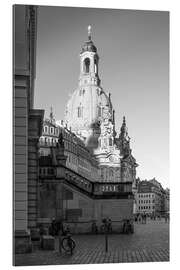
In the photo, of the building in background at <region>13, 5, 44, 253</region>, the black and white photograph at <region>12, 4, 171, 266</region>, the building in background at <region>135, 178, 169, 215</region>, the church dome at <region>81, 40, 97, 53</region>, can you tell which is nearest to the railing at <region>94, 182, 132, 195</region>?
the building in background at <region>135, 178, 169, 215</region>

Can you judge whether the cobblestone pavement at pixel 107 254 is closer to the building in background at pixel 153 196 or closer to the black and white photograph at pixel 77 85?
Answer: the black and white photograph at pixel 77 85

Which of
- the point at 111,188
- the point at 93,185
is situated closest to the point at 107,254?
the point at 93,185

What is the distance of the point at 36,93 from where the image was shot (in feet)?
58.7

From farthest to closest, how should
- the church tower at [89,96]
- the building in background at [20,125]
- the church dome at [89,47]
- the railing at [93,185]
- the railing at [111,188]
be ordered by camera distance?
the railing at [111,188]
the railing at [93,185]
the church tower at [89,96]
the church dome at [89,47]
the building in background at [20,125]

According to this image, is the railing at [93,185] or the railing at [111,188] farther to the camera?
the railing at [111,188]

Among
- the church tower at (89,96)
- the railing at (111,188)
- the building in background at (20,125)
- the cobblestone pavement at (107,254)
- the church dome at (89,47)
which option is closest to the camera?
the cobblestone pavement at (107,254)

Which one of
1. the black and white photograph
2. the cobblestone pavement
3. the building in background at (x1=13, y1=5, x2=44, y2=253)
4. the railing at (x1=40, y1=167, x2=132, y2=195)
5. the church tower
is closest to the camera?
the cobblestone pavement

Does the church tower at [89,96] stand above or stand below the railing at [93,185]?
above

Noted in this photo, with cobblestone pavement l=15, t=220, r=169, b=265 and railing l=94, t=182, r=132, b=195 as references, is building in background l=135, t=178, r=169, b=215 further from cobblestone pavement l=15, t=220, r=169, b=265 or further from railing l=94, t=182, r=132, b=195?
cobblestone pavement l=15, t=220, r=169, b=265

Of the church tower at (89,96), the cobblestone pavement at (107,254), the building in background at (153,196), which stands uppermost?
the church tower at (89,96)

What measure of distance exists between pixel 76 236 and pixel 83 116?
14924 millimetres

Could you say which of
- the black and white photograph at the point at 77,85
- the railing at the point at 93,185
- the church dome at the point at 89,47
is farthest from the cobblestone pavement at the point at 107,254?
the church dome at the point at 89,47

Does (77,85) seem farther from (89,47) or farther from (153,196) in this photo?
(153,196)
